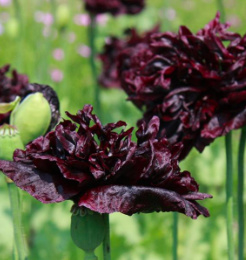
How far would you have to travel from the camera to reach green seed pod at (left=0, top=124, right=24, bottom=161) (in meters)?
0.82

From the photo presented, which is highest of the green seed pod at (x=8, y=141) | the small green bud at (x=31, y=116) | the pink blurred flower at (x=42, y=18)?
the pink blurred flower at (x=42, y=18)

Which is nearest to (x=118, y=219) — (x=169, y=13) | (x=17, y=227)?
(x=169, y=13)

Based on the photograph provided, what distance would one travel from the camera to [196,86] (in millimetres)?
1010

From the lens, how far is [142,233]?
73.4 inches

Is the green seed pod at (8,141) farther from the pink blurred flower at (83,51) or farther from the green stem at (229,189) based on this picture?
the pink blurred flower at (83,51)

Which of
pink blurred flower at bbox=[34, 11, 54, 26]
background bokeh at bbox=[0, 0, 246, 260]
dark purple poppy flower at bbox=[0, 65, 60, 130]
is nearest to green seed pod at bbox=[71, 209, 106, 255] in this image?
dark purple poppy flower at bbox=[0, 65, 60, 130]

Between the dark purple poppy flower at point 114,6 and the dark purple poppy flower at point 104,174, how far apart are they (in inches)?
63.0

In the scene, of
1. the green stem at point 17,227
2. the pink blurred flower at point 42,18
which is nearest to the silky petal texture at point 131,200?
the green stem at point 17,227

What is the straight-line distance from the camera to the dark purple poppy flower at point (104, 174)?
2.26ft

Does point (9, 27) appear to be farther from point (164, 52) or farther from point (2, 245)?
point (164, 52)

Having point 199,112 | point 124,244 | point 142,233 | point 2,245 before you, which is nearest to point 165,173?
point 199,112

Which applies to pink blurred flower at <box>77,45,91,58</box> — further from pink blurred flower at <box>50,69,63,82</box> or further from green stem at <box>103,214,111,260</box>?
green stem at <box>103,214,111,260</box>

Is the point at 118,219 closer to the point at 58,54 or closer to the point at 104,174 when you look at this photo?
the point at 104,174

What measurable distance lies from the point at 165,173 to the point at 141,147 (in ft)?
0.16
